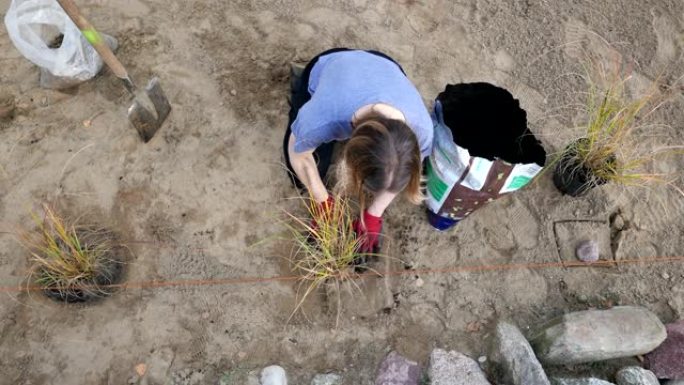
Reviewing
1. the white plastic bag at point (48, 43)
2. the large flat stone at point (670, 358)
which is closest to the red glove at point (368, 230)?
the large flat stone at point (670, 358)

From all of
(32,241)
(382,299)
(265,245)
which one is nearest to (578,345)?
(382,299)

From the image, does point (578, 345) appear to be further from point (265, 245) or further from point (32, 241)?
point (32, 241)

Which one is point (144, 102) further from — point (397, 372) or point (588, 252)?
point (588, 252)

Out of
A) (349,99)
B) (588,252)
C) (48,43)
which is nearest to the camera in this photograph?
(349,99)

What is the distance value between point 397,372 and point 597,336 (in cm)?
81

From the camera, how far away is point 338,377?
193 centimetres

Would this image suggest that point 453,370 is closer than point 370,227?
Yes

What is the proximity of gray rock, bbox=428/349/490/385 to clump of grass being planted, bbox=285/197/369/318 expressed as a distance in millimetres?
470

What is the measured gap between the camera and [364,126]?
1.47 metres

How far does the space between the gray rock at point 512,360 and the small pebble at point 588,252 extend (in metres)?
0.51

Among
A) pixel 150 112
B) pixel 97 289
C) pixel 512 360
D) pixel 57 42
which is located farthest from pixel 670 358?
pixel 57 42

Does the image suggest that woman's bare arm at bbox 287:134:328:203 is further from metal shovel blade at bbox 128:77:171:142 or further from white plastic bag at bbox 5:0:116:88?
white plastic bag at bbox 5:0:116:88

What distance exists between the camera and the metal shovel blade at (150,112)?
215 centimetres

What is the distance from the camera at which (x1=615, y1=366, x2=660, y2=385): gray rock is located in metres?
1.89
